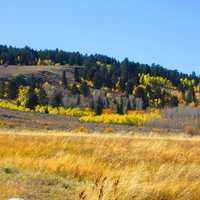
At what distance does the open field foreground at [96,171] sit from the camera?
1052 centimetres

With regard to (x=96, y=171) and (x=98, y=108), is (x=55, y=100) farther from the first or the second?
(x=96, y=171)

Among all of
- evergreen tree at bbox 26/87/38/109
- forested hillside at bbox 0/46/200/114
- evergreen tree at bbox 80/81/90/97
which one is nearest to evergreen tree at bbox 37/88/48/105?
Result: forested hillside at bbox 0/46/200/114

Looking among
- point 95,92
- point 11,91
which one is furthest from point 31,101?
point 95,92

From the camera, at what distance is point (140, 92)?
173 m

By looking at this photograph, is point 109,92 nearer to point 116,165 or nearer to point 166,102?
point 166,102

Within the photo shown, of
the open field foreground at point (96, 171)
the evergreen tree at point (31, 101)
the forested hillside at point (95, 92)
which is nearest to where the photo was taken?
the open field foreground at point (96, 171)

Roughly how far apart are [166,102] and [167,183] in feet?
548

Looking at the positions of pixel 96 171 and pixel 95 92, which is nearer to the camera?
pixel 96 171

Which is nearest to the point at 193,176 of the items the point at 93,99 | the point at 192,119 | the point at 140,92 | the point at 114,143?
the point at 114,143

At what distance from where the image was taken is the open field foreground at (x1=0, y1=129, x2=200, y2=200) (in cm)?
1052

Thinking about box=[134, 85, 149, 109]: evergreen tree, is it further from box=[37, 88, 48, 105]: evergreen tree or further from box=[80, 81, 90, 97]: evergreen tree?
box=[37, 88, 48, 105]: evergreen tree

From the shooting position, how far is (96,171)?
13211 millimetres

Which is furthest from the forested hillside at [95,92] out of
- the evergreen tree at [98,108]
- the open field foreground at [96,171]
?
the open field foreground at [96,171]

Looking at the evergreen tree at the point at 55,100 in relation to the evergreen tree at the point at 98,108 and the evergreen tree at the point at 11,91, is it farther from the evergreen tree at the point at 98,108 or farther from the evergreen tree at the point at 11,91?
the evergreen tree at the point at 11,91
